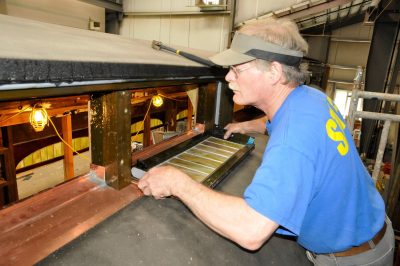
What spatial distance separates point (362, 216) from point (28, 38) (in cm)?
183

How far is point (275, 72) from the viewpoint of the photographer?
1344mm

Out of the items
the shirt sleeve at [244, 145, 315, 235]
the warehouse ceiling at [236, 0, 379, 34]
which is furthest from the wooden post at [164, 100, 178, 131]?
the shirt sleeve at [244, 145, 315, 235]

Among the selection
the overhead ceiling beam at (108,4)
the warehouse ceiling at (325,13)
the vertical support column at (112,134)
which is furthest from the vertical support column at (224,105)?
the overhead ceiling beam at (108,4)

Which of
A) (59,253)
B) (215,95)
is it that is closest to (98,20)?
(215,95)

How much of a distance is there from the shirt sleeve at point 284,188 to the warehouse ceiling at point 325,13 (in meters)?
5.70

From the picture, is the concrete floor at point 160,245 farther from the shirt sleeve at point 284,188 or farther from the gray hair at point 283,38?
the gray hair at point 283,38

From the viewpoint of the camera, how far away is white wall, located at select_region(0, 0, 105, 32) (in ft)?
22.7

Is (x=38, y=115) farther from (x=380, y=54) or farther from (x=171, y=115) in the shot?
(x=380, y=54)

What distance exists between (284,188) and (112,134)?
1031mm

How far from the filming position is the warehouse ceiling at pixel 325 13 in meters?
6.86

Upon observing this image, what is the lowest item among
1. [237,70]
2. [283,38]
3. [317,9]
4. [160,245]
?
[160,245]

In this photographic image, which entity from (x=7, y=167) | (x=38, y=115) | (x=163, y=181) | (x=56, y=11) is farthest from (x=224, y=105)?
(x=56, y=11)

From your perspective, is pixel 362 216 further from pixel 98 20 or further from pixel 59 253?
pixel 98 20

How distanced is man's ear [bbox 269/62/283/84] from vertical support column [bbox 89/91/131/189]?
81cm
